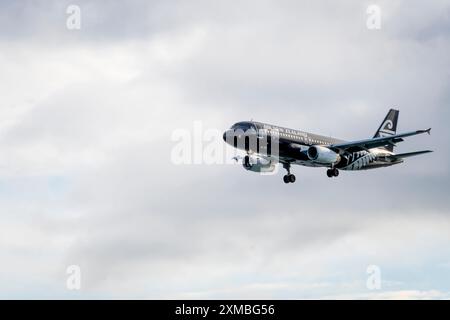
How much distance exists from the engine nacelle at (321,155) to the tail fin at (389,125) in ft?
77.6

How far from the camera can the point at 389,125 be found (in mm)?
142375

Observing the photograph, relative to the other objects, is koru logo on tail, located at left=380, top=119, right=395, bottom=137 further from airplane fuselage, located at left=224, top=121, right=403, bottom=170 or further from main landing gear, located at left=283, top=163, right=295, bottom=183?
main landing gear, located at left=283, top=163, right=295, bottom=183

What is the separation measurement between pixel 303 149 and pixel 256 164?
6.43 m

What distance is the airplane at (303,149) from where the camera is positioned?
112875 millimetres

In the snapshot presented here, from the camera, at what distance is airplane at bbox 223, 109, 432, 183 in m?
113

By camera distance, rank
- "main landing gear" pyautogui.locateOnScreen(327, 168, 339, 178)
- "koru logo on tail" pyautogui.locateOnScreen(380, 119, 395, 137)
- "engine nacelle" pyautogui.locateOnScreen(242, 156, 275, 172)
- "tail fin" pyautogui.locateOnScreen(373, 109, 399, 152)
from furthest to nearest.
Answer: "koru logo on tail" pyautogui.locateOnScreen(380, 119, 395, 137) < "tail fin" pyautogui.locateOnScreen(373, 109, 399, 152) < "main landing gear" pyautogui.locateOnScreen(327, 168, 339, 178) < "engine nacelle" pyautogui.locateOnScreen(242, 156, 275, 172)

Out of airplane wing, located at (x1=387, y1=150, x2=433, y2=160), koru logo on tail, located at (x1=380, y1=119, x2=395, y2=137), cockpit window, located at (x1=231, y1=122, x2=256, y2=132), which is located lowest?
airplane wing, located at (x1=387, y1=150, x2=433, y2=160)

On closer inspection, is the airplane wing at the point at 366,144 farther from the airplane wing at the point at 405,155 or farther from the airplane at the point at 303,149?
the airplane wing at the point at 405,155

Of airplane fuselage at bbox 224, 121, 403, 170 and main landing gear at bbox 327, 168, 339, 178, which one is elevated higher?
airplane fuselage at bbox 224, 121, 403, 170

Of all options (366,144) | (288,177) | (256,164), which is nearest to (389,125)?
(366,144)

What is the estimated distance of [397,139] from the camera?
117 m

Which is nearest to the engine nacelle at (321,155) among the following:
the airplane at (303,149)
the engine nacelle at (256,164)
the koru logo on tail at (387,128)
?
the airplane at (303,149)

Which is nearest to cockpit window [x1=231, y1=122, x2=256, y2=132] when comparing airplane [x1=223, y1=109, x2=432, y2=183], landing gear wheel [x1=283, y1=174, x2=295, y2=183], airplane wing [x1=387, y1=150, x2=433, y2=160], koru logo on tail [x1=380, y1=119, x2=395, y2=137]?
airplane [x1=223, y1=109, x2=432, y2=183]
